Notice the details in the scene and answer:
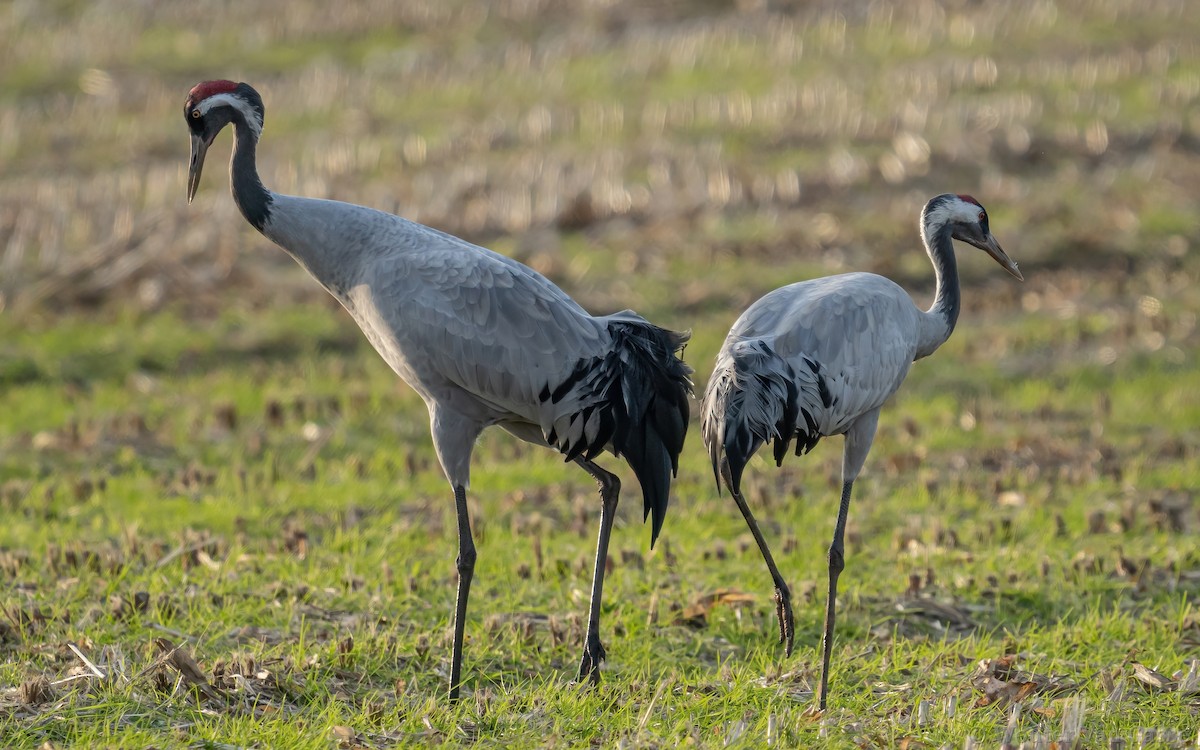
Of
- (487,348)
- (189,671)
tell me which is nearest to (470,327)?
(487,348)

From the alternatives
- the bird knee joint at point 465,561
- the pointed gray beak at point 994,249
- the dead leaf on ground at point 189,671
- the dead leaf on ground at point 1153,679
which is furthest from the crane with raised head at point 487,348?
the dead leaf on ground at point 1153,679

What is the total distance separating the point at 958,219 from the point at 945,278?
25cm

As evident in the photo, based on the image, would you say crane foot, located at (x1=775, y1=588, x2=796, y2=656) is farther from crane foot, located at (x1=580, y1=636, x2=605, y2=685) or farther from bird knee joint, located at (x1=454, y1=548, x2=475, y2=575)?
bird knee joint, located at (x1=454, y1=548, x2=475, y2=575)

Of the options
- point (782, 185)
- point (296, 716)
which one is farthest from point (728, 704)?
point (782, 185)

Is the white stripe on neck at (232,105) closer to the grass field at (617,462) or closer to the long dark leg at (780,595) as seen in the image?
the grass field at (617,462)

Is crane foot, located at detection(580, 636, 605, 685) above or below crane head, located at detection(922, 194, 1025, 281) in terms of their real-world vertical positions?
below

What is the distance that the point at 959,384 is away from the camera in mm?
9305

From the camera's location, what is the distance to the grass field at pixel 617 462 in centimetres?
465

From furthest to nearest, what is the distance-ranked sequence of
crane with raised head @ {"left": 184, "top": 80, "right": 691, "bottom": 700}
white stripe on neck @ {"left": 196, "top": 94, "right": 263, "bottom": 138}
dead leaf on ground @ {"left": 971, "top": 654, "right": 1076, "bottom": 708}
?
white stripe on neck @ {"left": 196, "top": 94, "right": 263, "bottom": 138}
crane with raised head @ {"left": 184, "top": 80, "right": 691, "bottom": 700}
dead leaf on ground @ {"left": 971, "top": 654, "right": 1076, "bottom": 708}

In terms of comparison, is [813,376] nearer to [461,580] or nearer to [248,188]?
[461,580]

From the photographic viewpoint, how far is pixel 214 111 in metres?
5.32

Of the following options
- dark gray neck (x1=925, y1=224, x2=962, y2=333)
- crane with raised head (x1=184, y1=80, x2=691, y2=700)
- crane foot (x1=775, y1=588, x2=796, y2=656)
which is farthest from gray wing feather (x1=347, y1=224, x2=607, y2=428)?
dark gray neck (x1=925, y1=224, x2=962, y2=333)

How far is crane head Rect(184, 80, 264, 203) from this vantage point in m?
5.32

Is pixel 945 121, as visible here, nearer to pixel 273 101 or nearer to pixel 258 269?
pixel 258 269
